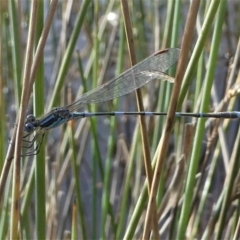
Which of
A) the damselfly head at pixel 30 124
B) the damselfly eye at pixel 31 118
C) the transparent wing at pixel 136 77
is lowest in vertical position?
the damselfly head at pixel 30 124

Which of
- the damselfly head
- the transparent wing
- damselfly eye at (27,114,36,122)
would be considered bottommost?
the damselfly head

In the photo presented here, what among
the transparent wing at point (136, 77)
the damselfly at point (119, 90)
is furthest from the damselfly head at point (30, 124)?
the transparent wing at point (136, 77)

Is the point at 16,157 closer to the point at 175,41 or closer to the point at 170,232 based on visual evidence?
the point at 175,41

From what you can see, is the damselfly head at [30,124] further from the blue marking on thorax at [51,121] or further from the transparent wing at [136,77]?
the transparent wing at [136,77]

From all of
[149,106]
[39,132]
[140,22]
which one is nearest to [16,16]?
[39,132]

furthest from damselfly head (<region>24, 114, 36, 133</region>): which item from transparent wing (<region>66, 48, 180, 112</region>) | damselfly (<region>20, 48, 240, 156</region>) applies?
transparent wing (<region>66, 48, 180, 112</region>)

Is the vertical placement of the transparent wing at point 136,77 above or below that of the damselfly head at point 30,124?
above

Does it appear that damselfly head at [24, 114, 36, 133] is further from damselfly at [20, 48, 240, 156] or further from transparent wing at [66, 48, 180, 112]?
transparent wing at [66, 48, 180, 112]
